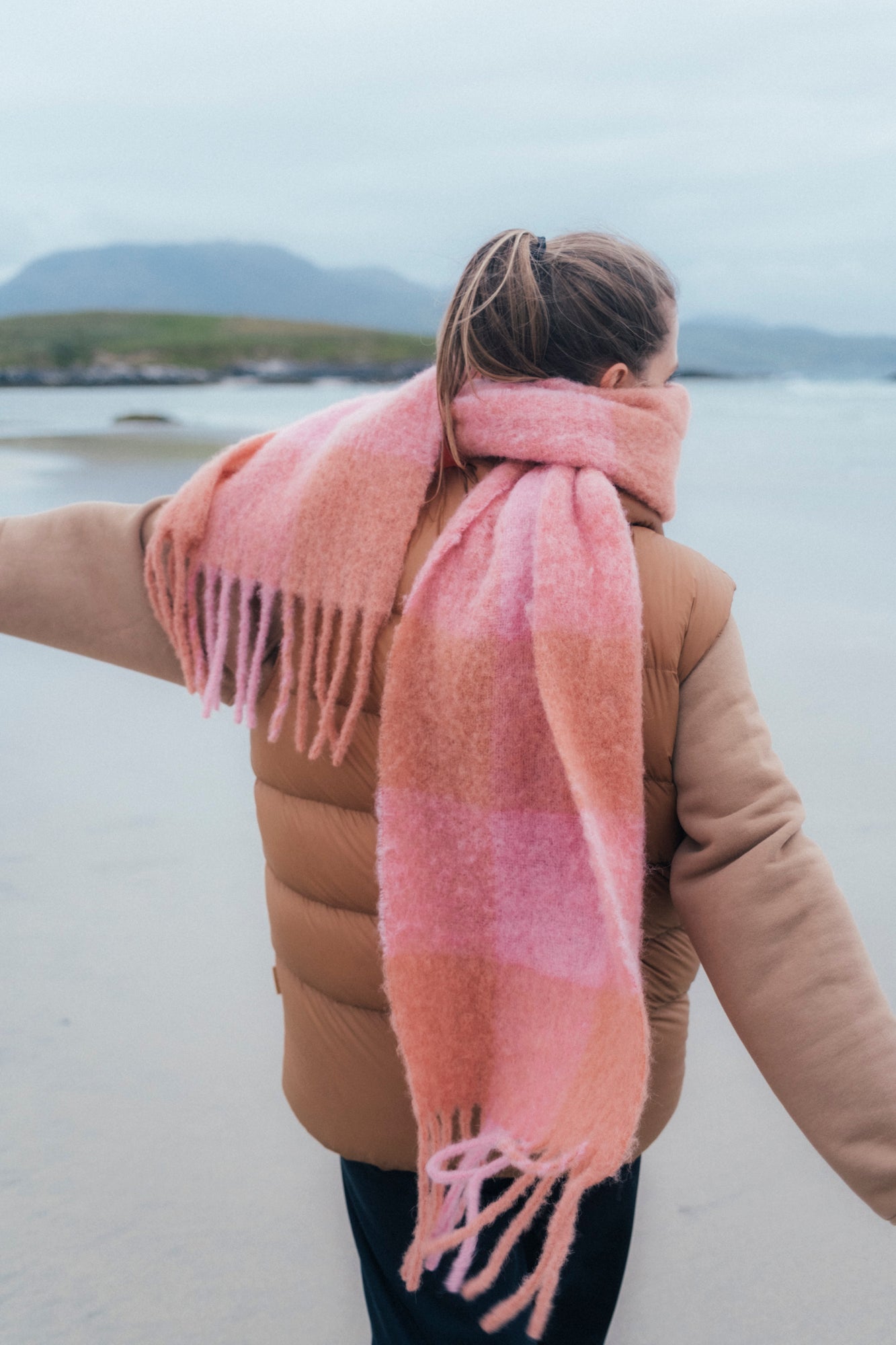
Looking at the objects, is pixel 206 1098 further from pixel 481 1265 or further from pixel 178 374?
pixel 178 374

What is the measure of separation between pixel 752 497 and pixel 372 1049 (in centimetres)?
693

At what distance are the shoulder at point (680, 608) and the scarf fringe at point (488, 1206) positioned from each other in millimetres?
416

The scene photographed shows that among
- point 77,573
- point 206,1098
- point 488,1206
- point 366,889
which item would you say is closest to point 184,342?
point 206,1098

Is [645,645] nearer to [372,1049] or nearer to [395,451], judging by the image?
[395,451]

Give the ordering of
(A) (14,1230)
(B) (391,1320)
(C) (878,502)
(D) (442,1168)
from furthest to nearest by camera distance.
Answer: (C) (878,502)
(A) (14,1230)
(B) (391,1320)
(D) (442,1168)

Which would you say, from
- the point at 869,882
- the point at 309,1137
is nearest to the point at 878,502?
the point at 869,882

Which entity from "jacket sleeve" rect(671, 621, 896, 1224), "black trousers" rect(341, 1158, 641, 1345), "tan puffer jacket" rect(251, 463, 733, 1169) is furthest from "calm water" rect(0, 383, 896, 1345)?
"jacket sleeve" rect(671, 621, 896, 1224)

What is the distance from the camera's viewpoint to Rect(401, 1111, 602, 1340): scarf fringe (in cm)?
82

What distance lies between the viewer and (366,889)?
0.91 meters

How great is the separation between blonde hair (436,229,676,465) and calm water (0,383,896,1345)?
114 centimetres

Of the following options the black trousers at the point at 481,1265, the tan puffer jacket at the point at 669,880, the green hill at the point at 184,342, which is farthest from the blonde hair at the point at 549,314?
the green hill at the point at 184,342

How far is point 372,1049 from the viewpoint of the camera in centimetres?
96

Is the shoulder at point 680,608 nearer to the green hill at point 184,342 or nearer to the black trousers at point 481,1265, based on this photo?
the black trousers at point 481,1265

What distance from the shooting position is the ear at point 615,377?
83 centimetres
